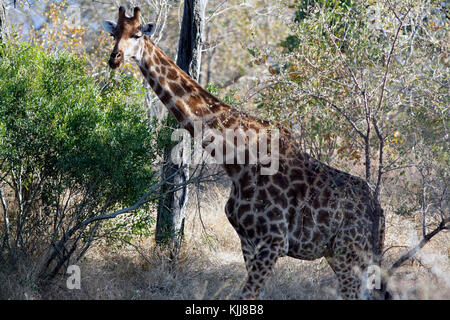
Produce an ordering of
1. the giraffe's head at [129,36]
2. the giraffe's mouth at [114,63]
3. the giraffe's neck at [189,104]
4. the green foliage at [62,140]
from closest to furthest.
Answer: the giraffe's mouth at [114,63] → the giraffe's head at [129,36] → the giraffe's neck at [189,104] → the green foliage at [62,140]

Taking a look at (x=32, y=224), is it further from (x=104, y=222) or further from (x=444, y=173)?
(x=444, y=173)

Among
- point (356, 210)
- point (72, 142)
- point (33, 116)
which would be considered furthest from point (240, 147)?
point (33, 116)

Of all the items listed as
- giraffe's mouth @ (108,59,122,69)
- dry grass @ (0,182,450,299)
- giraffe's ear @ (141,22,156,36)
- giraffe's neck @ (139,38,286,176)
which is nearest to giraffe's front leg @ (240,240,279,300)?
dry grass @ (0,182,450,299)

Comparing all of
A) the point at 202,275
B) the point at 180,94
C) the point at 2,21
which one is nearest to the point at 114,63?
the point at 180,94

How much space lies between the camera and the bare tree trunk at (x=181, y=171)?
291 inches

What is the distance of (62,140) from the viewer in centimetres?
627

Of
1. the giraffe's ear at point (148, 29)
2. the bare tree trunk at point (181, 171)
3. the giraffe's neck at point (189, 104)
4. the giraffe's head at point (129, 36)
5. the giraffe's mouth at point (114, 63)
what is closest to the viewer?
the giraffe's mouth at point (114, 63)

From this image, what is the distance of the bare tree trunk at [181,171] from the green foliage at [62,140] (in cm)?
57

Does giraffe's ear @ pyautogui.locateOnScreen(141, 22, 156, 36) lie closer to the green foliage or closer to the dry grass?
the green foliage

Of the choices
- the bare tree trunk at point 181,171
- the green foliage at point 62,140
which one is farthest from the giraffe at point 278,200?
the bare tree trunk at point 181,171

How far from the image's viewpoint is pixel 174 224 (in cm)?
750

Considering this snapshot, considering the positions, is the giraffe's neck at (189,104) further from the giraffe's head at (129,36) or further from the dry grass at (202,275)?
the dry grass at (202,275)

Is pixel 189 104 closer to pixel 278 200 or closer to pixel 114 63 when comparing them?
pixel 114 63

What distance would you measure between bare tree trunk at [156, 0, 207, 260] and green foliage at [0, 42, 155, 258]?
1.86 feet
